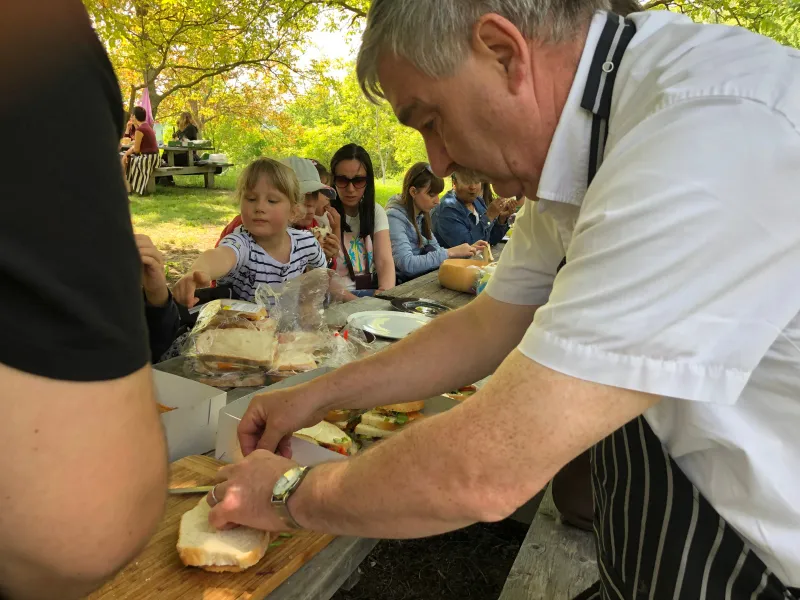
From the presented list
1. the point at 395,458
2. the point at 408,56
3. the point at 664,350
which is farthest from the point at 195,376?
the point at 664,350

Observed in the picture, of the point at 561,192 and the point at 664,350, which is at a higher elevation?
the point at 561,192

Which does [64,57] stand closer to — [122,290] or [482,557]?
[122,290]

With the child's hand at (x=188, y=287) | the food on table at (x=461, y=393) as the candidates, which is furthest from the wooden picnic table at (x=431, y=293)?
the food on table at (x=461, y=393)

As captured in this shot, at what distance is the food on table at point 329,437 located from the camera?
1703mm

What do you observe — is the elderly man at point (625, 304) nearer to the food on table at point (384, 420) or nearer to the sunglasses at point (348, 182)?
the food on table at point (384, 420)

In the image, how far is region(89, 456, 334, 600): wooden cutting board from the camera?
114 centimetres

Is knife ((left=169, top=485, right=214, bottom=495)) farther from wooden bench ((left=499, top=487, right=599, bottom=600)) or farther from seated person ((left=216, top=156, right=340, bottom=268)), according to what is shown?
seated person ((left=216, top=156, right=340, bottom=268))

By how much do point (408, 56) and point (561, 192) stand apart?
43 centimetres

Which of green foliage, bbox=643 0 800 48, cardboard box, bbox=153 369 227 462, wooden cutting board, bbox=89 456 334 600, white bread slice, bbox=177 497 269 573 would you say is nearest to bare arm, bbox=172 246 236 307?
cardboard box, bbox=153 369 227 462

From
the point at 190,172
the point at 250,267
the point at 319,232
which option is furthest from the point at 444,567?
the point at 190,172

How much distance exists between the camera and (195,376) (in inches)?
85.7

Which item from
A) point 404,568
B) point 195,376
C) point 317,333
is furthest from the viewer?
point 404,568

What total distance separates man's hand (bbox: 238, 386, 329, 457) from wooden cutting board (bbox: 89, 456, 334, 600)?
0.28 m

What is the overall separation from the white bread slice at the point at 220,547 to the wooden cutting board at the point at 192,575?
0.07 feet
